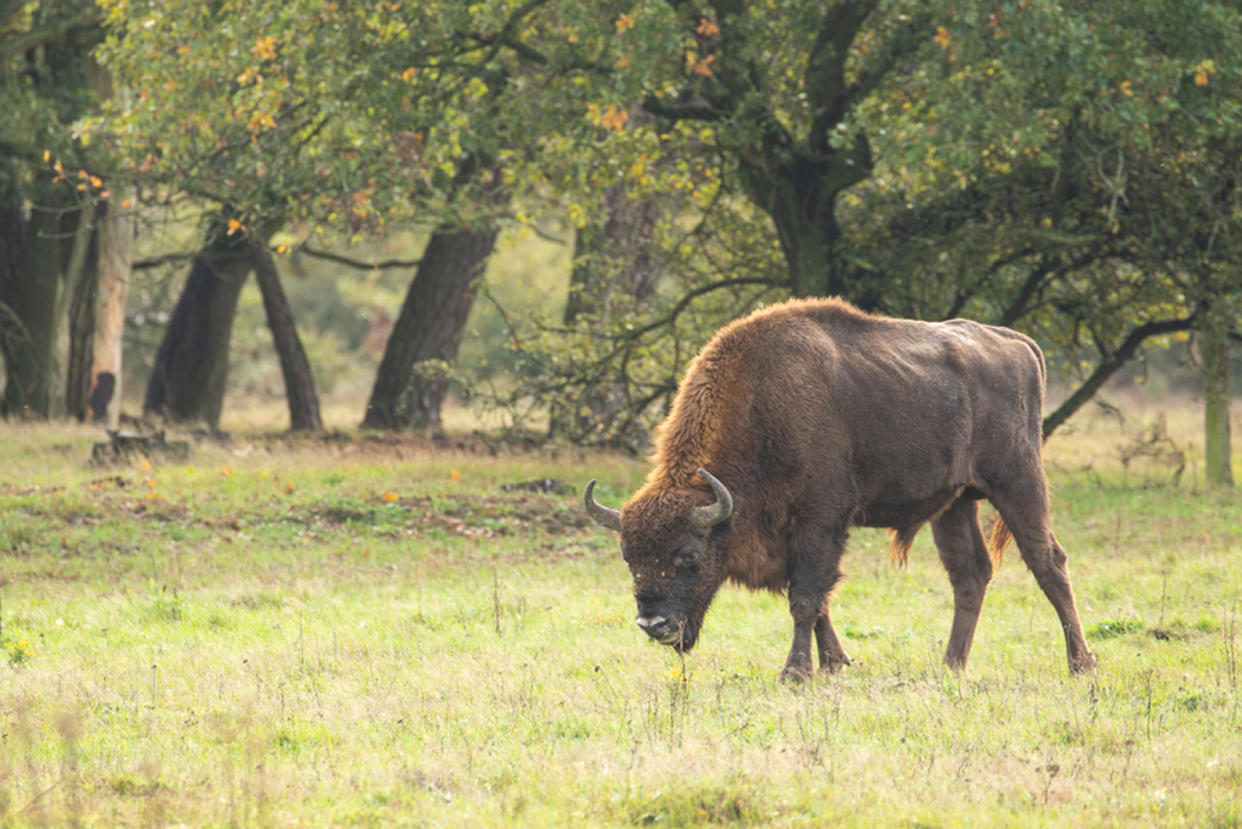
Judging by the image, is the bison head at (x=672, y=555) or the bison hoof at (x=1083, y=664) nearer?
the bison head at (x=672, y=555)

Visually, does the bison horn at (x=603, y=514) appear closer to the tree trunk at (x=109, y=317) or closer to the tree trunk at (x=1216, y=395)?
the tree trunk at (x=1216, y=395)

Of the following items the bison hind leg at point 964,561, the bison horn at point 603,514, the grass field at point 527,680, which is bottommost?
the grass field at point 527,680

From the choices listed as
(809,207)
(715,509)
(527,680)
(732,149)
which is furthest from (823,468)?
(809,207)

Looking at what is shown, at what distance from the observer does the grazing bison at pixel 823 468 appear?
8242 mm

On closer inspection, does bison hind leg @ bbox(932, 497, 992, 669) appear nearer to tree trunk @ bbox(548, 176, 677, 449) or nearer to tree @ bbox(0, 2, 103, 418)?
tree trunk @ bbox(548, 176, 677, 449)

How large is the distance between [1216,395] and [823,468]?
37.7ft

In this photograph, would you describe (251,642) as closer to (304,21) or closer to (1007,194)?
(304,21)

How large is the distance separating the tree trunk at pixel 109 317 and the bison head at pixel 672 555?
16.3m

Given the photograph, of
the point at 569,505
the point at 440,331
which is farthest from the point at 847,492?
the point at 440,331

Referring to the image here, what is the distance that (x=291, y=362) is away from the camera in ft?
78.5

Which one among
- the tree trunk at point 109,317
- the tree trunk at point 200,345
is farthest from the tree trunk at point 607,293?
the tree trunk at point 109,317

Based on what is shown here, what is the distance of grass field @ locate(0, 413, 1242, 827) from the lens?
234 inches

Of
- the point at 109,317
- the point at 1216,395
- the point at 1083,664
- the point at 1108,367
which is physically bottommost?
the point at 1083,664

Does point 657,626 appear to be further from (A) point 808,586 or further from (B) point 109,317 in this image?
(B) point 109,317
